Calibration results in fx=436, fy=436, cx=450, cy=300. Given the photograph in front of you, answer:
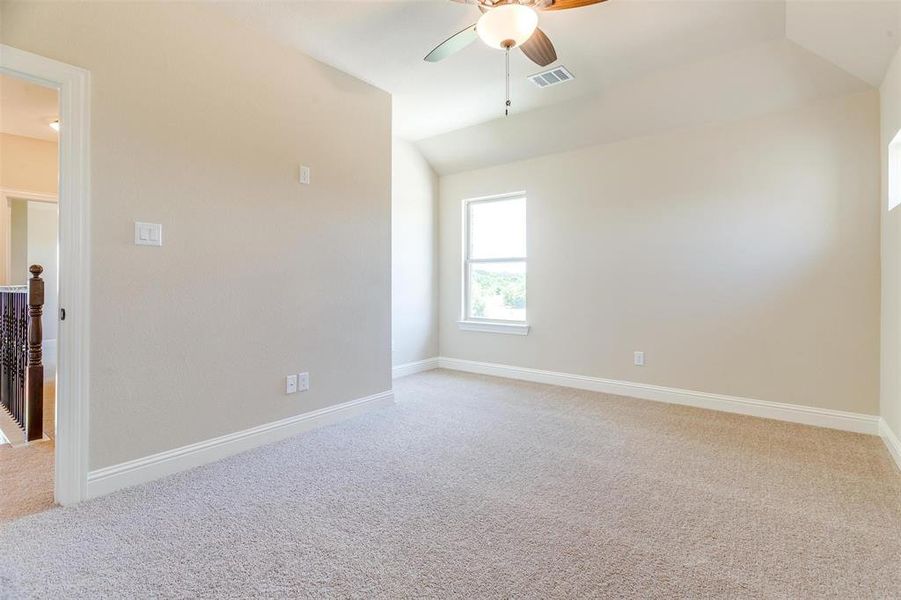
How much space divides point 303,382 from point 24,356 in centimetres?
213

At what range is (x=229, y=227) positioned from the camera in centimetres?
273

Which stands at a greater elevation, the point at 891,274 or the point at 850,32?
the point at 850,32

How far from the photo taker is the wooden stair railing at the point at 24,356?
9.40ft

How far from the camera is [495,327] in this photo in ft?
16.7

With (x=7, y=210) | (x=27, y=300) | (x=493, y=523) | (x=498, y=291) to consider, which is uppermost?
(x=7, y=210)

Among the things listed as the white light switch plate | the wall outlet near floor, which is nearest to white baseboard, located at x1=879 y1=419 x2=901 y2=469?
the wall outlet near floor

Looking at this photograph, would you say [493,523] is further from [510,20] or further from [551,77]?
[551,77]

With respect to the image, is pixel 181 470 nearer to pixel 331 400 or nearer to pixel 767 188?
pixel 331 400

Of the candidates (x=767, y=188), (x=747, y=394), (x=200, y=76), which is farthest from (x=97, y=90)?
(x=747, y=394)

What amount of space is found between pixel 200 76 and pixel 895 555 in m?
4.05

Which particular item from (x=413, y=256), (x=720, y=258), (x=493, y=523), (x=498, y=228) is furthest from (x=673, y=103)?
(x=493, y=523)

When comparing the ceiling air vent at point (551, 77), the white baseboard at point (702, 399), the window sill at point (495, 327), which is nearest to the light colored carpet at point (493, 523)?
the white baseboard at point (702, 399)

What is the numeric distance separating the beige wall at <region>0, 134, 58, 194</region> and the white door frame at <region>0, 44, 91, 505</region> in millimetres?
3674

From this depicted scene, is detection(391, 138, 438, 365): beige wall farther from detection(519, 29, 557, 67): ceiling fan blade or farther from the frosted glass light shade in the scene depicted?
the frosted glass light shade
